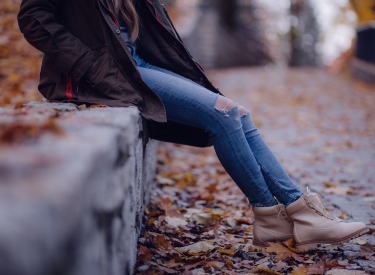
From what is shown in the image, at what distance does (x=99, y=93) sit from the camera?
2.37 m

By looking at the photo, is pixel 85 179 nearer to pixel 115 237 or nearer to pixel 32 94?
pixel 115 237

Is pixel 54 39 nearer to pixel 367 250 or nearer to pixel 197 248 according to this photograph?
pixel 197 248

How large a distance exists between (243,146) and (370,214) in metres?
1.43

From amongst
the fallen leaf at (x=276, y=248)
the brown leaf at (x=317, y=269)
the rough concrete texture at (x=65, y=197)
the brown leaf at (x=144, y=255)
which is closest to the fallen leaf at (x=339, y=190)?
the fallen leaf at (x=276, y=248)

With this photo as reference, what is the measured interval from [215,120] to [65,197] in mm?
1383

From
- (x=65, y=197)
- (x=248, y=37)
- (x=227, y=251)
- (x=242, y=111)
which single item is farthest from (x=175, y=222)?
(x=248, y=37)

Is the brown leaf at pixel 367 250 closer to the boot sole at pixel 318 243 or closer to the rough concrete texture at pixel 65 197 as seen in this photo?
the boot sole at pixel 318 243

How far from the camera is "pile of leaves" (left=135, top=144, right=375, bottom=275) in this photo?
226 centimetres

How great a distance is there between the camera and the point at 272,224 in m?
2.50

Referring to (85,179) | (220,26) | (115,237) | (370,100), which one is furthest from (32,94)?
(220,26)

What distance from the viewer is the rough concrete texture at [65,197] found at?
3.28ft

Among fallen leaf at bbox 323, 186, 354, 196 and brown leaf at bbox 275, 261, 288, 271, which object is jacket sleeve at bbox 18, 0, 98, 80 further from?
fallen leaf at bbox 323, 186, 354, 196

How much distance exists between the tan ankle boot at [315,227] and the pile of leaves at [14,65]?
332 cm

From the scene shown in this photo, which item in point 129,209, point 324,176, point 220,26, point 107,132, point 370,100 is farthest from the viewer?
point 220,26
